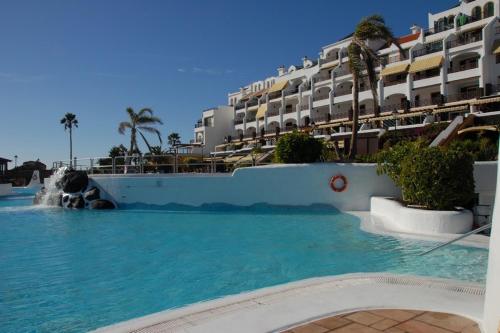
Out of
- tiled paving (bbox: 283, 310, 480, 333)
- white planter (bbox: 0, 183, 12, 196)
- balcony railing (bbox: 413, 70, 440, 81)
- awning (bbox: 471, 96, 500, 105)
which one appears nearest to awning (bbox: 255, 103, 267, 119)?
balcony railing (bbox: 413, 70, 440, 81)

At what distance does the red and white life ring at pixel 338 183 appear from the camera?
57.5 feet

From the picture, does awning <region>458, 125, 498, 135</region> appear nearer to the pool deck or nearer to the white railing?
the white railing

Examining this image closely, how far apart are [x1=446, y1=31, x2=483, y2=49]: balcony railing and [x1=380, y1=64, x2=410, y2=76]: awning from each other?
4.11 meters

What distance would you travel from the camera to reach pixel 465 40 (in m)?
36.2

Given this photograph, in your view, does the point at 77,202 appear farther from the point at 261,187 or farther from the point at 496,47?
the point at 496,47

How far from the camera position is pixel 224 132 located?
64938mm

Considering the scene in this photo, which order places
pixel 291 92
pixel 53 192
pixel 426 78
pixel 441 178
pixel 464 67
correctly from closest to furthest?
pixel 441 178
pixel 53 192
pixel 464 67
pixel 426 78
pixel 291 92

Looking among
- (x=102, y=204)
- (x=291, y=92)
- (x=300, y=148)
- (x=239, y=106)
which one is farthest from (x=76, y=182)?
(x=239, y=106)

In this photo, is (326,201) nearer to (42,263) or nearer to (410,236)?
(410,236)

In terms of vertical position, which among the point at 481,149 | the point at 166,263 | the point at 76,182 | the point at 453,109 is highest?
the point at 453,109

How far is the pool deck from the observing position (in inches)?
165

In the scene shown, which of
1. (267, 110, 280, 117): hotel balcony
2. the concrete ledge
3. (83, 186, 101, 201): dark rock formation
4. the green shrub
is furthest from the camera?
(267, 110, 280, 117): hotel balcony

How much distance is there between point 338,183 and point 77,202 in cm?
1389

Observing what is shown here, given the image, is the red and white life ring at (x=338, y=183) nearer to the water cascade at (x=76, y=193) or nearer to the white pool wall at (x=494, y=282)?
the water cascade at (x=76, y=193)
